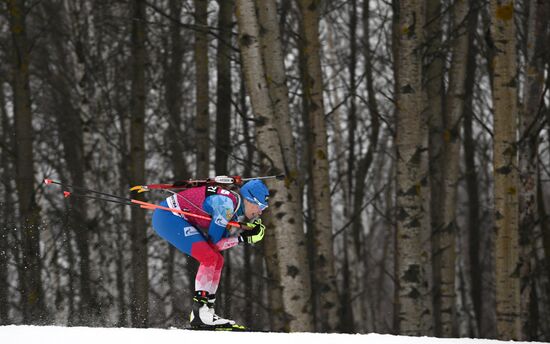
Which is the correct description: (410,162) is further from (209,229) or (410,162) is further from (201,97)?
(201,97)

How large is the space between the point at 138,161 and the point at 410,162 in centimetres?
631

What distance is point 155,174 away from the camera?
22.8 m

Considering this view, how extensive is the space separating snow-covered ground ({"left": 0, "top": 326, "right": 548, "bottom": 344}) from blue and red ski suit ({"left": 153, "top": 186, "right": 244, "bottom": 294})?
1.23 metres

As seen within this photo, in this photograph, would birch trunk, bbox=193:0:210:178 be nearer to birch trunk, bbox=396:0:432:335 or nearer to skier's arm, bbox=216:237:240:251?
birch trunk, bbox=396:0:432:335

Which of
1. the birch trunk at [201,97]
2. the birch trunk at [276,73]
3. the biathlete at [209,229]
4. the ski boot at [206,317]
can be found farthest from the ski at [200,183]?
the birch trunk at [201,97]

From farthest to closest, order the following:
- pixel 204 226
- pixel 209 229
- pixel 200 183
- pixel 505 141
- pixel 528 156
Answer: pixel 528 156 < pixel 505 141 < pixel 200 183 < pixel 204 226 < pixel 209 229

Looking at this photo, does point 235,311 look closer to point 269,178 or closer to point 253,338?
point 269,178

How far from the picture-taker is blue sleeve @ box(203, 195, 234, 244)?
697cm

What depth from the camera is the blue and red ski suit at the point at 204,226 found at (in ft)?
23.0

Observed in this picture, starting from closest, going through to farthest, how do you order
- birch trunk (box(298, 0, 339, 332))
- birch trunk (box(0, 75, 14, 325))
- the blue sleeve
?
1. the blue sleeve
2. birch trunk (box(298, 0, 339, 332))
3. birch trunk (box(0, 75, 14, 325))

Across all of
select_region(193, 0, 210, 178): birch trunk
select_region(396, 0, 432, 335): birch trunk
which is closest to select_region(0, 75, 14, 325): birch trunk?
select_region(193, 0, 210, 178): birch trunk

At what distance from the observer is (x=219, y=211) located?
6.97 metres

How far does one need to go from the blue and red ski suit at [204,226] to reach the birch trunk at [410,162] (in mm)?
2250

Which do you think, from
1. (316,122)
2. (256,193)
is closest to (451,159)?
(316,122)
